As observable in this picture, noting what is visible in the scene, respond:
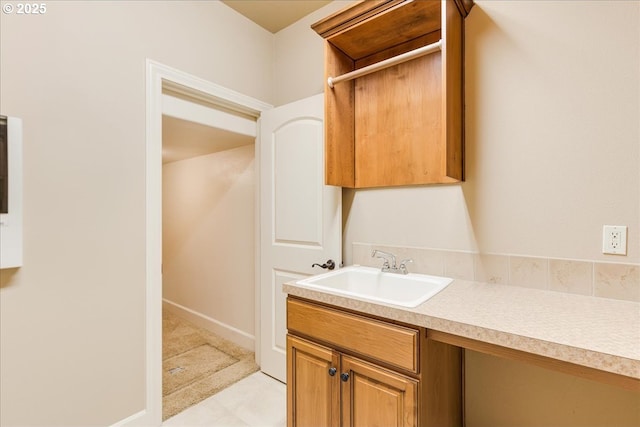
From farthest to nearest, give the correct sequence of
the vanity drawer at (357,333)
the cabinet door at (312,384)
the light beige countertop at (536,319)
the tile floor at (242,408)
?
the tile floor at (242,408) → the cabinet door at (312,384) → the vanity drawer at (357,333) → the light beige countertop at (536,319)

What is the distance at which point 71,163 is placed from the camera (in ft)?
4.82

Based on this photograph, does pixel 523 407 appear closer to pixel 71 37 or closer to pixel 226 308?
pixel 226 308

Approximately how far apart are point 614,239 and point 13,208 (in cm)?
253

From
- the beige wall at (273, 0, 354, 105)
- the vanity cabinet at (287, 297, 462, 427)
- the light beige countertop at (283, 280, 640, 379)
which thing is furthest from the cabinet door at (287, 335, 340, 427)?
the beige wall at (273, 0, 354, 105)

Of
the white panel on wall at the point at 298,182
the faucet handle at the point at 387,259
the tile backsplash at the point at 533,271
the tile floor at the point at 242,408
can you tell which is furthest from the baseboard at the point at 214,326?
the tile backsplash at the point at 533,271

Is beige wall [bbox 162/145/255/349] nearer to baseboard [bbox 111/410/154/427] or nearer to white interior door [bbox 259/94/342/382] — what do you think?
white interior door [bbox 259/94/342/382]

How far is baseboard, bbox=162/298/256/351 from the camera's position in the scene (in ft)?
9.10

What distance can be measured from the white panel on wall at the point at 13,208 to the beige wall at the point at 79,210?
0.03 m

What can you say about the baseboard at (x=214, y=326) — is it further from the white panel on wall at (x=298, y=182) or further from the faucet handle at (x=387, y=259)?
the faucet handle at (x=387, y=259)

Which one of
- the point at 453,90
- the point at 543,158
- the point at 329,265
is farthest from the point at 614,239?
the point at 329,265

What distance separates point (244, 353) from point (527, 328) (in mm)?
2350

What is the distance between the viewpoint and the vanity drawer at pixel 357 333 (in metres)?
1.12

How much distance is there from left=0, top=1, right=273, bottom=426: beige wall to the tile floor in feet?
1.27

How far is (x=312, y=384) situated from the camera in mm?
1403
